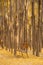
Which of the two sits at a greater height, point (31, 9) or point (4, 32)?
point (31, 9)

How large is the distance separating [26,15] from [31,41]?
1.60 feet

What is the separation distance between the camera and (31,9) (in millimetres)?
4297

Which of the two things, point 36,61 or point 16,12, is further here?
point 16,12

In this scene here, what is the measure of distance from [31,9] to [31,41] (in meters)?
0.59

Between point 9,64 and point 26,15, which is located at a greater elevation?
point 26,15

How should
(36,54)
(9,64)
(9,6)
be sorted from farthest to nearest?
(9,6) < (36,54) < (9,64)

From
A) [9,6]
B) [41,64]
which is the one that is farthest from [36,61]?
[9,6]

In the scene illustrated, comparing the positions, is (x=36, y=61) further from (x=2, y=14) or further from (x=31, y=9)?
(x=2, y=14)

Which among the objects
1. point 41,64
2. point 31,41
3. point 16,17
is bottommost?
point 41,64

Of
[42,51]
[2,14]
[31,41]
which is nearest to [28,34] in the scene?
[31,41]

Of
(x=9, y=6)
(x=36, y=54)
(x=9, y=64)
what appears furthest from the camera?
(x=9, y=6)

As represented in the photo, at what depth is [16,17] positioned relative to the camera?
4.34 meters

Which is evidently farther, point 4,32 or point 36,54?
point 4,32

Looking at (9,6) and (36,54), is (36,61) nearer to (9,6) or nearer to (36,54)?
(36,54)
